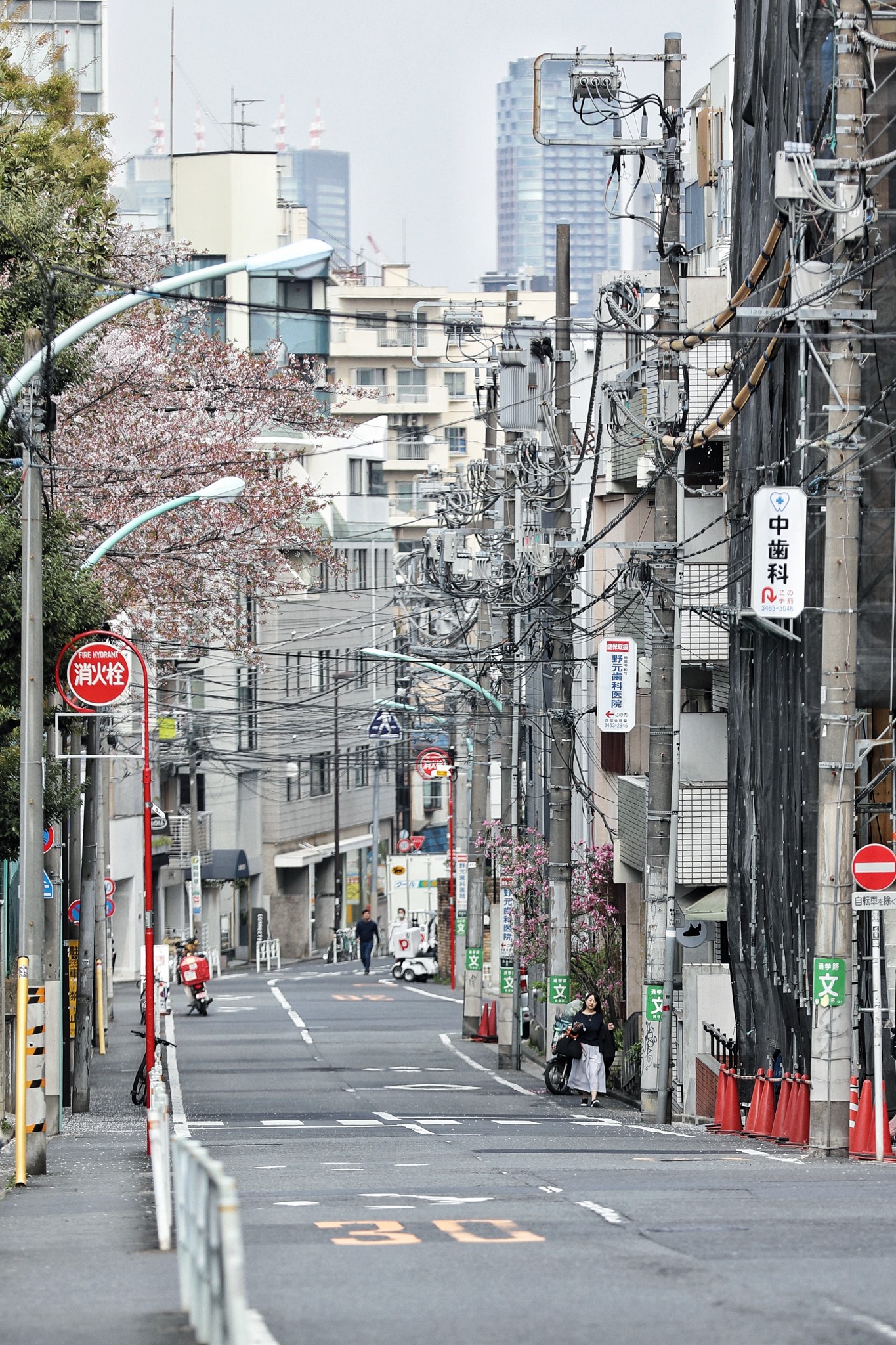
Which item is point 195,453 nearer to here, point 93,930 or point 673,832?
point 93,930

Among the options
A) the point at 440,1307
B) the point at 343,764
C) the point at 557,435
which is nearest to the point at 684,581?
the point at 557,435

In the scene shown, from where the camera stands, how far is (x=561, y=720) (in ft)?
113

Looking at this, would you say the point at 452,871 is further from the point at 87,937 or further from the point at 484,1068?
the point at 87,937

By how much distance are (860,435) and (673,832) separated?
706cm

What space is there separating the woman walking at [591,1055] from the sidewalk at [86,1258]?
949cm

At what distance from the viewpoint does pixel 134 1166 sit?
65.5 ft

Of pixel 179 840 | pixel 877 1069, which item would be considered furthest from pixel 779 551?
pixel 179 840

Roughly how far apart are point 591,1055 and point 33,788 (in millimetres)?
13698

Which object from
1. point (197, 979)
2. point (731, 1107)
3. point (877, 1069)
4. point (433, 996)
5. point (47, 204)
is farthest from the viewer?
point (433, 996)

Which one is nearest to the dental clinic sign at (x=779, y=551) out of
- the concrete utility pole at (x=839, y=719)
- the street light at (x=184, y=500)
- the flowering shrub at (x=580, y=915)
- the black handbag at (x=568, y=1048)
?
the concrete utility pole at (x=839, y=719)

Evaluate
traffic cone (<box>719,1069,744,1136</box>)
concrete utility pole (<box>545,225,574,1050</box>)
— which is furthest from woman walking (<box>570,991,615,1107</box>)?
traffic cone (<box>719,1069,744,1136</box>)

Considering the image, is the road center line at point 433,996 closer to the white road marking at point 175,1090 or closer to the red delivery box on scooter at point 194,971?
the red delivery box on scooter at point 194,971

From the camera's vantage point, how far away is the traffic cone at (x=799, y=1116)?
22000 millimetres

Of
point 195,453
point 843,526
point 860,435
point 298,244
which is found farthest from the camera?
point 195,453
